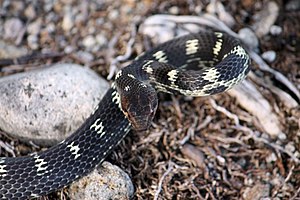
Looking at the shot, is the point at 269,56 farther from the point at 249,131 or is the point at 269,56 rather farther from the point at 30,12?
the point at 30,12

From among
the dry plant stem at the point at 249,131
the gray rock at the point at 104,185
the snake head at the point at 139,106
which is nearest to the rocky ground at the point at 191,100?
the dry plant stem at the point at 249,131

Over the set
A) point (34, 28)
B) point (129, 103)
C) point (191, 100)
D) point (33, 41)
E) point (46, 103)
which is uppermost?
point (129, 103)

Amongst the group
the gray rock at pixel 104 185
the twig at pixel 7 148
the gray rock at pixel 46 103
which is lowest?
the gray rock at pixel 104 185

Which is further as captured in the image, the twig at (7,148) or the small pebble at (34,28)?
the small pebble at (34,28)

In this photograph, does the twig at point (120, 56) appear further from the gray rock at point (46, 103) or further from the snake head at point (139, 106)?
the snake head at point (139, 106)

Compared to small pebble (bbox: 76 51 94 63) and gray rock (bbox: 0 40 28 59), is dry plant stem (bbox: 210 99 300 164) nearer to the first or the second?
small pebble (bbox: 76 51 94 63)

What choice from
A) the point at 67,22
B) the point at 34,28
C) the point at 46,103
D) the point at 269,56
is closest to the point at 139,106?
the point at 46,103
